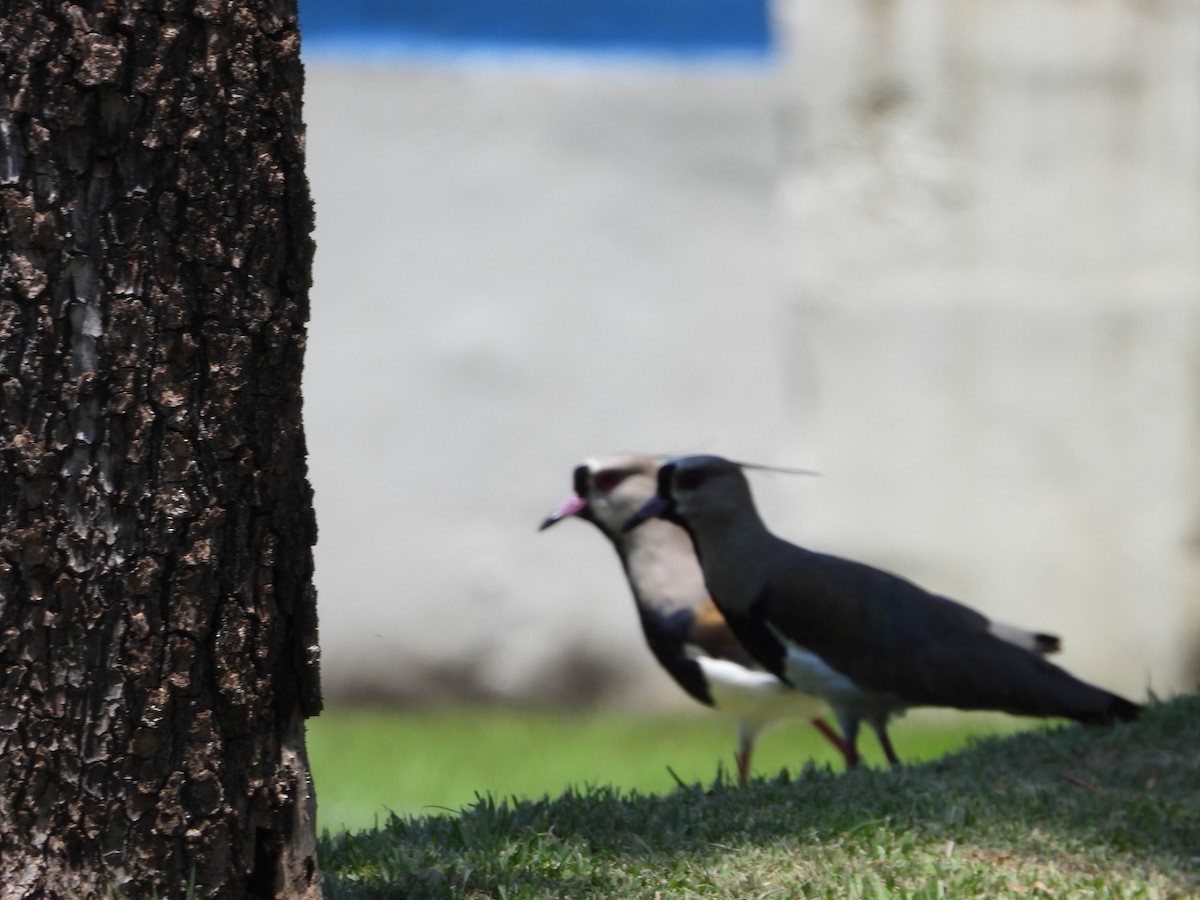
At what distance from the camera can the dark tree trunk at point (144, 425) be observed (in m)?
2.29

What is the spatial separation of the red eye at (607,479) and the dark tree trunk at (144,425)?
3.09 meters

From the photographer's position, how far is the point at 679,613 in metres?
5.29

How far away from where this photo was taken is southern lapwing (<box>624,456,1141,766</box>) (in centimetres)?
435

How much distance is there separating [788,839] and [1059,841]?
1.86 ft

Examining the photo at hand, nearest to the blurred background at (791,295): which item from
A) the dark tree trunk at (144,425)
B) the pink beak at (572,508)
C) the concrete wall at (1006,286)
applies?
the concrete wall at (1006,286)

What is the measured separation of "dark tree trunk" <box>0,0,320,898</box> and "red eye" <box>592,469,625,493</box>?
309 cm

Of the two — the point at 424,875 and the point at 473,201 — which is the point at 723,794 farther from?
the point at 473,201

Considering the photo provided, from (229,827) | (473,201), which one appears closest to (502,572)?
(473,201)

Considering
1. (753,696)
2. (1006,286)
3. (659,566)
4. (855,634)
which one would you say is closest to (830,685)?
(855,634)

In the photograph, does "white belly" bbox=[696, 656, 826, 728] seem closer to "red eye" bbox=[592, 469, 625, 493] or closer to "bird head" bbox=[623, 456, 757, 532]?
"bird head" bbox=[623, 456, 757, 532]

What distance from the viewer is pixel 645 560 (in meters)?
5.43

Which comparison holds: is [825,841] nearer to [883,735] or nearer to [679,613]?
[883,735]

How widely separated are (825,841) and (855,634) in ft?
4.24

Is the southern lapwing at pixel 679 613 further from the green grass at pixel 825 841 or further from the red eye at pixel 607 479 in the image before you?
the green grass at pixel 825 841
